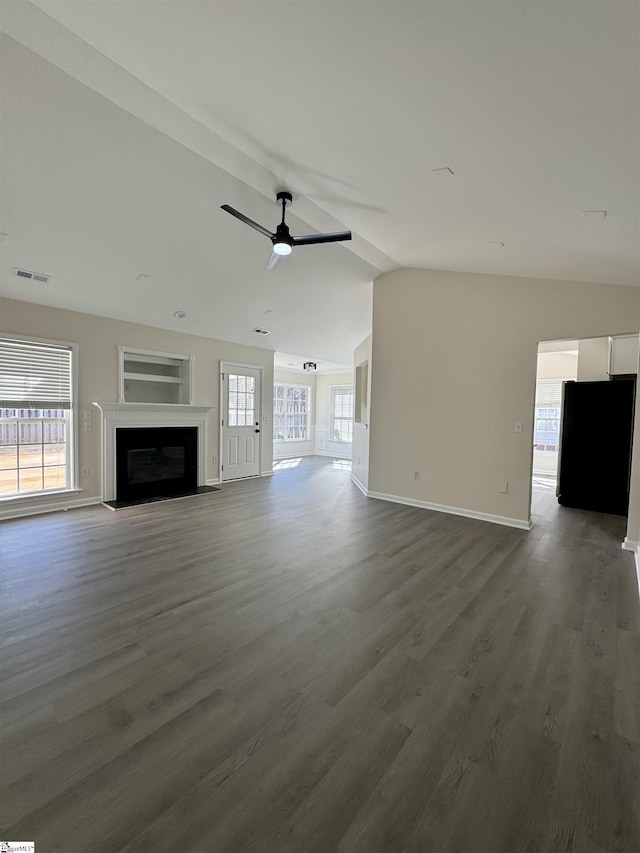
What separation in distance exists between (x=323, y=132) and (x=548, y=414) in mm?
7797

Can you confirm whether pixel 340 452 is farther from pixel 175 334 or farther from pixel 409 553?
pixel 409 553

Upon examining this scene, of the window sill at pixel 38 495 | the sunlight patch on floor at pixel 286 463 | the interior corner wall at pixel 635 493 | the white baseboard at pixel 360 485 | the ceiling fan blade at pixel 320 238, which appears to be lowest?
the sunlight patch on floor at pixel 286 463

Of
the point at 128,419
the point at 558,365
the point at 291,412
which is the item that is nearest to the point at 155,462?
the point at 128,419

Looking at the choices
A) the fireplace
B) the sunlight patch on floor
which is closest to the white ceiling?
the fireplace

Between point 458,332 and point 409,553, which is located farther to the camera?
point 458,332

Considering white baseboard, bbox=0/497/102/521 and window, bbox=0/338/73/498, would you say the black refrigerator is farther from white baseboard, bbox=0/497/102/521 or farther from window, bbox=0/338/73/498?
window, bbox=0/338/73/498

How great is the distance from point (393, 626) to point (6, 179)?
433 centimetres

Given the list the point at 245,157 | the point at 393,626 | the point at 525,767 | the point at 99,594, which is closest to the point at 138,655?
the point at 99,594

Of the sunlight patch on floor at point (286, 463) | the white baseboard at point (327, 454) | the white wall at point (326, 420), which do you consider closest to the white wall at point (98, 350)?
the sunlight patch on floor at point (286, 463)

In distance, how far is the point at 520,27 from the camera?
1.37 m

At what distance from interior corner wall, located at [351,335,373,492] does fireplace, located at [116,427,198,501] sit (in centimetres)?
291

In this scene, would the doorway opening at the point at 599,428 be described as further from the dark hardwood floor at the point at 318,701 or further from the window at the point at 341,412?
the window at the point at 341,412

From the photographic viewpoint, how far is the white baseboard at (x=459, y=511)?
4.43 metres

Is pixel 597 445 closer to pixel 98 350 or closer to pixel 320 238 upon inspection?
pixel 320 238
